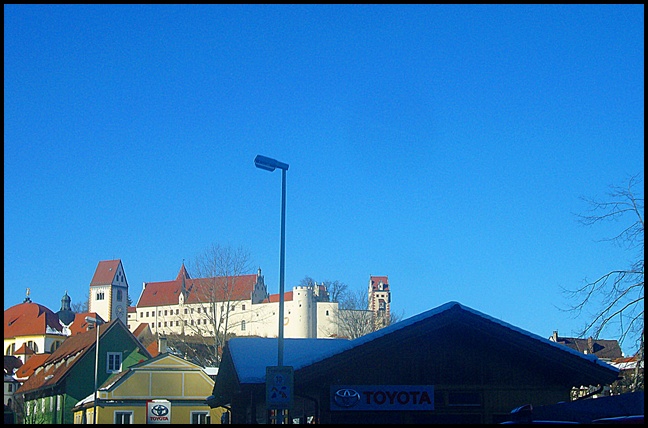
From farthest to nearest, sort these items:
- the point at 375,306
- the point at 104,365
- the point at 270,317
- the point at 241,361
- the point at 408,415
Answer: the point at 375,306 < the point at 270,317 < the point at 104,365 < the point at 241,361 < the point at 408,415

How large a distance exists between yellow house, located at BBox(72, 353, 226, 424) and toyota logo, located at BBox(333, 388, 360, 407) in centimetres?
3344

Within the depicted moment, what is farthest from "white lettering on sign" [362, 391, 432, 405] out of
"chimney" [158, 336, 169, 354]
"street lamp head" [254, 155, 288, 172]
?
"chimney" [158, 336, 169, 354]

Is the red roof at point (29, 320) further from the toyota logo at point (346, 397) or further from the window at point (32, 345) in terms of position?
the toyota logo at point (346, 397)

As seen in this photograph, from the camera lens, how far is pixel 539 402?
70.6 feet

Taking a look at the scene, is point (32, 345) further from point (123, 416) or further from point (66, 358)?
point (123, 416)

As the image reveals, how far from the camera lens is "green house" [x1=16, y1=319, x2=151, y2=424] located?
63516 millimetres

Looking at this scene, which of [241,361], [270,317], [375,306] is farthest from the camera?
[375,306]

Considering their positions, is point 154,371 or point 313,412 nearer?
point 313,412

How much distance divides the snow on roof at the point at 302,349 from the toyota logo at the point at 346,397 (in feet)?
3.53

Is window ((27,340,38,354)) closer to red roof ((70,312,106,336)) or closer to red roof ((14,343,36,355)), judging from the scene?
red roof ((14,343,36,355))

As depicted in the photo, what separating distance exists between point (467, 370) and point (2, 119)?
13926 mm

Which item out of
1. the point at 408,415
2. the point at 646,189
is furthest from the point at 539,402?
the point at 646,189

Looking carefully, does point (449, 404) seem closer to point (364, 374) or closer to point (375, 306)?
point (364, 374)

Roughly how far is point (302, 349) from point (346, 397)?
4651 mm
